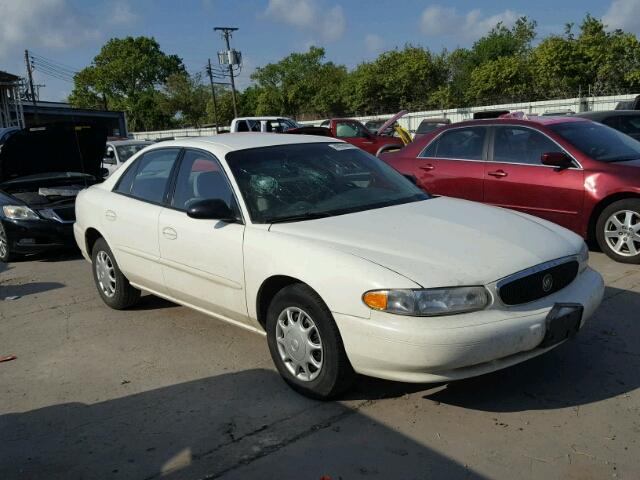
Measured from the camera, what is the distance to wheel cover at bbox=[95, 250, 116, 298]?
5449 mm

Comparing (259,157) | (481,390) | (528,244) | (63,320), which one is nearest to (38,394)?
(63,320)

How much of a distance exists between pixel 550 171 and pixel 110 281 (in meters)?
4.66

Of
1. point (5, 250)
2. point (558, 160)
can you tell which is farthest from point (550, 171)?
point (5, 250)

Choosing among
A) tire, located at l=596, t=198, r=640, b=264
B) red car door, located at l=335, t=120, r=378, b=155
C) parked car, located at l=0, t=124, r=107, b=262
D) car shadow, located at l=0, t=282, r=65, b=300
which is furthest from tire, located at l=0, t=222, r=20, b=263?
red car door, located at l=335, t=120, r=378, b=155

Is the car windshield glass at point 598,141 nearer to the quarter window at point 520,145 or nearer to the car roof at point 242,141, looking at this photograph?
the quarter window at point 520,145

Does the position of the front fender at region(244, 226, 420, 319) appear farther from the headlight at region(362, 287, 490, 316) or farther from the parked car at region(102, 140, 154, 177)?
the parked car at region(102, 140, 154, 177)

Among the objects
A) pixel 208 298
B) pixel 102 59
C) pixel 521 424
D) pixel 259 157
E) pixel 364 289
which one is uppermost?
pixel 102 59

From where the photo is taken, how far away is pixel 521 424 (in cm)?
321

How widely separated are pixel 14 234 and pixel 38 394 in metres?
4.42

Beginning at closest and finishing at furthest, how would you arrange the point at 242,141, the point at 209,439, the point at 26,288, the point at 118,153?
the point at 209,439 < the point at 242,141 < the point at 26,288 < the point at 118,153

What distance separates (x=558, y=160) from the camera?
655cm

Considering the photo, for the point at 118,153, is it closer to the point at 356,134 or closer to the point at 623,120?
the point at 356,134

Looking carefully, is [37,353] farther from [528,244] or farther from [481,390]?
[528,244]

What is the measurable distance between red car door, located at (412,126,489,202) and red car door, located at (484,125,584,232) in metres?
0.14
